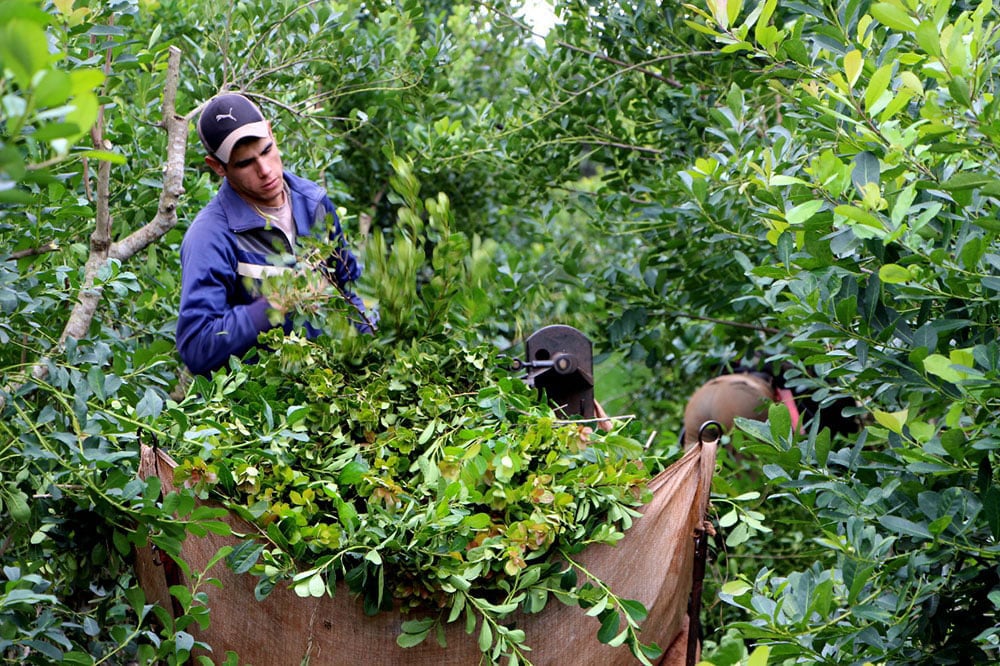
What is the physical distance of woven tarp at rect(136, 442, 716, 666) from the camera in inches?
73.7

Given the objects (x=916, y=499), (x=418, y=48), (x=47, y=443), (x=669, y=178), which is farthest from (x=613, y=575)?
(x=418, y=48)

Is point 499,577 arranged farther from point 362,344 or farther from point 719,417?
point 719,417

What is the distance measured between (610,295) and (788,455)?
1.59 metres

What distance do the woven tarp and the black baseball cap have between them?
1.09 metres

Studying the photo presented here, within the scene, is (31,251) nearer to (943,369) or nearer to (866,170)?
(866,170)

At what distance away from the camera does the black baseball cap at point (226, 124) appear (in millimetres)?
2760

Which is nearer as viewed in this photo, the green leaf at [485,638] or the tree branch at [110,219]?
the green leaf at [485,638]

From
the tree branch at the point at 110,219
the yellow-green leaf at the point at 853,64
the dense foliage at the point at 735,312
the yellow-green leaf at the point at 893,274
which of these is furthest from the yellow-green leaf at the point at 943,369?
the tree branch at the point at 110,219

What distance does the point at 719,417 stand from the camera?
4.17 m

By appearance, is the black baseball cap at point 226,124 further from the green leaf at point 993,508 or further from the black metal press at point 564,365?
the green leaf at point 993,508

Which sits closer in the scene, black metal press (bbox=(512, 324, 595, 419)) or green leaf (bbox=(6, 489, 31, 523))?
green leaf (bbox=(6, 489, 31, 523))

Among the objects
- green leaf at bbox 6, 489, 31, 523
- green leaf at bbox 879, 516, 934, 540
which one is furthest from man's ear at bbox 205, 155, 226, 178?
green leaf at bbox 879, 516, 934, 540

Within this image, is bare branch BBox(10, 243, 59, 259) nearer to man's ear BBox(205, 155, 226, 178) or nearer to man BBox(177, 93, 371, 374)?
man BBox(177, 93, 371, 374)

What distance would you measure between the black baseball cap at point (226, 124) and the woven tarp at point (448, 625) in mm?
1094
